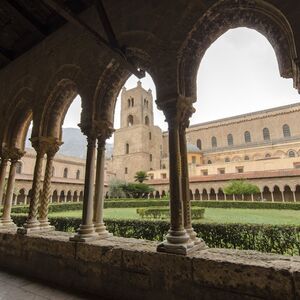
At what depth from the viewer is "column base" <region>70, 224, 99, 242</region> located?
3.49m

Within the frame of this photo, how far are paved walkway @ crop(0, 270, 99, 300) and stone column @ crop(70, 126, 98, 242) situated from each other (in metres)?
0.68

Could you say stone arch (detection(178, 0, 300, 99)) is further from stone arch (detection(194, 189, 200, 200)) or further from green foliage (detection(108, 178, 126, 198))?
green foliage (detection(108, 178, 126, 198))

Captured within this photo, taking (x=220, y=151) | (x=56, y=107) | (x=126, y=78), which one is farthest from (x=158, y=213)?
(x=220, y=151)

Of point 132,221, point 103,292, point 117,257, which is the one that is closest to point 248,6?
point 117,257

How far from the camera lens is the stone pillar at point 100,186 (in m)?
3.84

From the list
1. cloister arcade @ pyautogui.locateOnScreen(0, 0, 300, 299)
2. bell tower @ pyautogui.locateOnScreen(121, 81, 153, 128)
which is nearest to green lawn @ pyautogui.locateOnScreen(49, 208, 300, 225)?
cloister arcade @ pyautogui.locateOnScreen(0, 0, 300, 299)

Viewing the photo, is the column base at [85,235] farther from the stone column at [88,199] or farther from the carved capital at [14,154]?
the carved capital at [14,154]

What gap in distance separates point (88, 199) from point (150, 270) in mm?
1610

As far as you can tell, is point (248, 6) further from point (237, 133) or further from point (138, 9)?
point (237, 133)

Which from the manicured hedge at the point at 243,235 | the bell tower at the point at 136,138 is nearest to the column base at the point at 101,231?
the manicured hedge at the point at 243,235

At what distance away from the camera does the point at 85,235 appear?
3535mm

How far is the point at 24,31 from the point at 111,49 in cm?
318

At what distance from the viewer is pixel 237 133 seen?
40969 mm

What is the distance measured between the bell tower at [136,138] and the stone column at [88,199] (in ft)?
122
